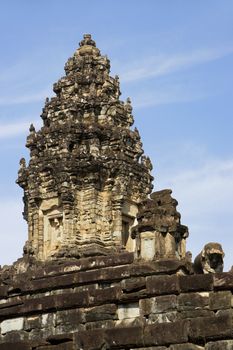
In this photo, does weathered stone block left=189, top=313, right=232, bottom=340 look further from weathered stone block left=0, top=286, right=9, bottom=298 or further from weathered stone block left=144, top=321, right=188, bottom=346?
weathered stone block left=0, top=286, right=9, bottom=298

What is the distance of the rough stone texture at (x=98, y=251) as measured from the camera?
16.3m

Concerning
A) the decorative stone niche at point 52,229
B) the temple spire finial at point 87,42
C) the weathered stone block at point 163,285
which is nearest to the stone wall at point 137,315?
the weathered stone block at point 163,285

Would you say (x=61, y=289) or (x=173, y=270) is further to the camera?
(x=61, y=289)

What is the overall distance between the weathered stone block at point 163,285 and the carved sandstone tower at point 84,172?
11.5 m

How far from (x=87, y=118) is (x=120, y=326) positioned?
15.0 meters

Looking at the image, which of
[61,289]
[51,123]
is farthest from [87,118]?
[61,289]

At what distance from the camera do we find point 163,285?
17062mm

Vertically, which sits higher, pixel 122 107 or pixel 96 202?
pixel 122 107

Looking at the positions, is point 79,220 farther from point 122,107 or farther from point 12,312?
point 12,312

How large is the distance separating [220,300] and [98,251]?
12912 mm

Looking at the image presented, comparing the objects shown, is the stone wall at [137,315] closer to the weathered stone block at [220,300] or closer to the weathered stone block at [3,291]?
the weathered stone block at [220,300]

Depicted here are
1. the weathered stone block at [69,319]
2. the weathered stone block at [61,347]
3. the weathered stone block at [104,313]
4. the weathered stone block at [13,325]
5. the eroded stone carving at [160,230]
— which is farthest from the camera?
the eroded stone carving at [160,230]

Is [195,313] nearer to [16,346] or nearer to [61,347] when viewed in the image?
[61,347]

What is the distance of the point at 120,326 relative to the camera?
17.6 m
